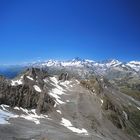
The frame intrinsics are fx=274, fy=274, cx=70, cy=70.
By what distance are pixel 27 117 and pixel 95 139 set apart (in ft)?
100

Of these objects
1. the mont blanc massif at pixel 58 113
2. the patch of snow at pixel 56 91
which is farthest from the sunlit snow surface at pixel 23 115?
the patch of snow at pixel 56 91

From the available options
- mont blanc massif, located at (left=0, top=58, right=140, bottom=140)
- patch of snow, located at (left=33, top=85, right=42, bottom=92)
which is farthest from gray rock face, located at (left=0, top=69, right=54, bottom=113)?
patch of snow, located at (left=33, top=85, right=42, bottom=92)

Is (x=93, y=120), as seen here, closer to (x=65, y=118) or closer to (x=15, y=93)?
(x=65, y=118)

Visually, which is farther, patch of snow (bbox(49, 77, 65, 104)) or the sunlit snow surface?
patch of snow (bbox(49, 77, 65, 104))

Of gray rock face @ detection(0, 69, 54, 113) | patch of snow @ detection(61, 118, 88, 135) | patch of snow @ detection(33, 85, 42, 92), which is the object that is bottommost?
patch of snow @ detection(61, 118, 88, 135)

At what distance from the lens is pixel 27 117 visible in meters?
106

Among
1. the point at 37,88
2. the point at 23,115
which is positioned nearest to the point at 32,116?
the point at 23,115

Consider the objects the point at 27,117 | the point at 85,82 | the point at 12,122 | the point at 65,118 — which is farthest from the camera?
the point at 85,82

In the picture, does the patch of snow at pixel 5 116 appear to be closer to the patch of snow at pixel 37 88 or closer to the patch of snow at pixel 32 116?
the patch of snow at pixel 32 116

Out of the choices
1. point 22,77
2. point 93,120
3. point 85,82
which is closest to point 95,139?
point 93,120

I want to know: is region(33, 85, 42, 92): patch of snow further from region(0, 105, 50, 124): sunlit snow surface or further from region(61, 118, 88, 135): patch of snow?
region(61, 118, 88, 135): patch of snow

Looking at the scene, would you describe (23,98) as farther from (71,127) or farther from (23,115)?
(71,127)

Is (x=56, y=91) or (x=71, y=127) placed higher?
(x=56, y=91)

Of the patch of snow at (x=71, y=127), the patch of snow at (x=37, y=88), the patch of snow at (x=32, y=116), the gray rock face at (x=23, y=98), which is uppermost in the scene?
the patch of snow at (x=37, y=88)
